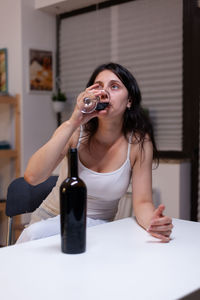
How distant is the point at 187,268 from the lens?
0.93 m

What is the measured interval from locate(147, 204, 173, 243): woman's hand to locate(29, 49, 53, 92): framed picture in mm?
2590

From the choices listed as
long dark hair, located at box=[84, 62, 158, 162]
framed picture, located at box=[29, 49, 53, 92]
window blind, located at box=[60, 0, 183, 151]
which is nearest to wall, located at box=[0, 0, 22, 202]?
framed picture, located at box=[29, 49, 53, 92]

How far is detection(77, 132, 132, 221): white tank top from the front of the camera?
60.4 inches

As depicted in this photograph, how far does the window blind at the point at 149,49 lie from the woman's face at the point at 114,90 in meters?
1.50

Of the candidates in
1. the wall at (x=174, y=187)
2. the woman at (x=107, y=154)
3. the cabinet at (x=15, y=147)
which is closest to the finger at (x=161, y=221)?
the woman at (x=107, y=154)

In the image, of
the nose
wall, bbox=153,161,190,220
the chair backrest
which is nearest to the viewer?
the nose

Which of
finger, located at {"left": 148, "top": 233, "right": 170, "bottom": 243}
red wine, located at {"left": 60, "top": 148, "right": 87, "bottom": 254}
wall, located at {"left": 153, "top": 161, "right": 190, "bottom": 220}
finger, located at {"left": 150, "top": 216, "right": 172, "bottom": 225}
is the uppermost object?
red wine, located at {"left": 60, "top": 148, "right": 87, "bottom": 254}

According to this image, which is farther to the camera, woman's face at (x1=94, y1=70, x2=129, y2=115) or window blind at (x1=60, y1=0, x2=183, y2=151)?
window blind at (x1=60, y1=0, x2=183, y2=151)

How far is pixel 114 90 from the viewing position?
1.58 meters

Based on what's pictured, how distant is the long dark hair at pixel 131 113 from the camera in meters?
1.62

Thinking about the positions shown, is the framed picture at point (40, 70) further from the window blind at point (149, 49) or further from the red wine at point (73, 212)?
the red wine at point (73, 212)

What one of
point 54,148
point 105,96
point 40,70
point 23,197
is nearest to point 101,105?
point 105,96

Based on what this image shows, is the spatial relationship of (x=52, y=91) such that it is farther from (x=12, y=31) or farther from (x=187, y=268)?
(x=187, y=268)

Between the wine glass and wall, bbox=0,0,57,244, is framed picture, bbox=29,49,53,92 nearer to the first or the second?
wall, bbox=0,0,57,244
